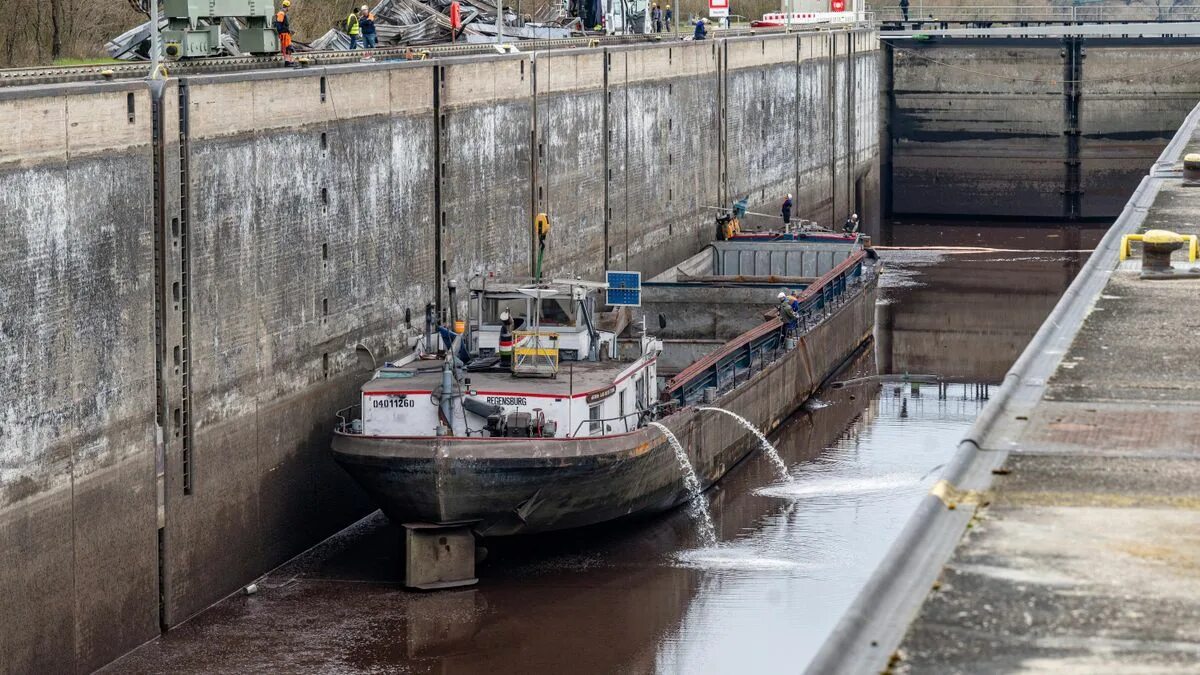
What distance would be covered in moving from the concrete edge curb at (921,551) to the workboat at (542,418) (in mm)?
7830

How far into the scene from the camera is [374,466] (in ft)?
79.0

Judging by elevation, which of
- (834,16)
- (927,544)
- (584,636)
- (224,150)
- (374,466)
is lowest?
(584,636)

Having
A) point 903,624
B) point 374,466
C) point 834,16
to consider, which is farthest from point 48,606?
point 834,16

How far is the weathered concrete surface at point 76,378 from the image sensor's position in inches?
768

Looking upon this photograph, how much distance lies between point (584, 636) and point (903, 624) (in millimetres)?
A: 13142

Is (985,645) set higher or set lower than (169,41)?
lower

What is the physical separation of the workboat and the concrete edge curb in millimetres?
7830

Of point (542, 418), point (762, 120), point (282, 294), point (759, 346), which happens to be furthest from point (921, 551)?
point (762, 120)

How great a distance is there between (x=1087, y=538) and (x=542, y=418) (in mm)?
13458

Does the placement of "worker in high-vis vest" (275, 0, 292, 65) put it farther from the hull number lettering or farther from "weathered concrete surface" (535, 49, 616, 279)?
the hull number lettering

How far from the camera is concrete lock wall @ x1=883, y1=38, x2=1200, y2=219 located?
233ft

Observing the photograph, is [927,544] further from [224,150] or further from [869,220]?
[869,220]

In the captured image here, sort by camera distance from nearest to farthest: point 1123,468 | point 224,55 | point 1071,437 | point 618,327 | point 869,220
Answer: point 1123,468, point 1071,437, point 618,327, point 224,55, point 869,220

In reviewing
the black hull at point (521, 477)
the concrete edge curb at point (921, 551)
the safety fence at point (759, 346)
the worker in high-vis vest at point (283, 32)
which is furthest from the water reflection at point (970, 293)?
the concrete edge curb at point (921, 551)
